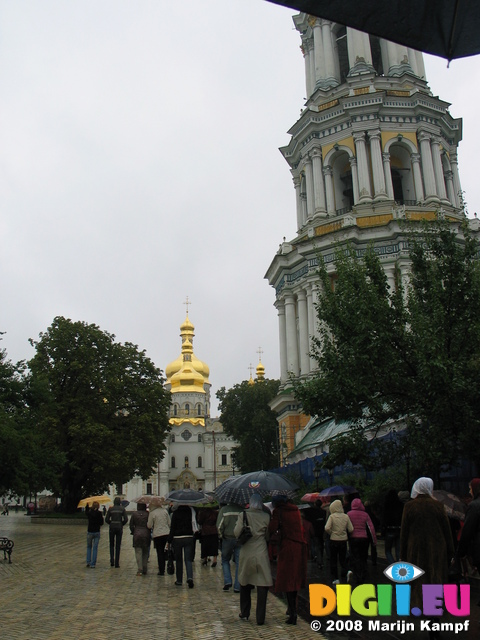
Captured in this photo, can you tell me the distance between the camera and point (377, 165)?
32.8 m

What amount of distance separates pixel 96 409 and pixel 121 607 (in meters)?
29.4

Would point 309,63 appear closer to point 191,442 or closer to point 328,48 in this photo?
point 328,48

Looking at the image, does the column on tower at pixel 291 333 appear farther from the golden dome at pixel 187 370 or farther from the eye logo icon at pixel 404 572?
the golden dome at pixel 187 370

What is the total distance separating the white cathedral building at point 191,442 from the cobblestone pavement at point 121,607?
77.1 metres

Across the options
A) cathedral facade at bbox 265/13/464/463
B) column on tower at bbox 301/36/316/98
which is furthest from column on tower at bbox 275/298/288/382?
column on tower at bbox 301/36/316/98

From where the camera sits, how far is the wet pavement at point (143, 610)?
7398 mm

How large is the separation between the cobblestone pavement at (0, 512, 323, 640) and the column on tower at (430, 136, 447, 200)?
81.2ft

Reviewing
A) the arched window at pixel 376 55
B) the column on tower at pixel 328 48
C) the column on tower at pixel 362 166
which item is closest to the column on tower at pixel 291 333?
the column on tower at pixel 362 166

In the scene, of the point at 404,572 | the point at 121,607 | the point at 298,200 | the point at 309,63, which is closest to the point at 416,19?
the point at 404,572

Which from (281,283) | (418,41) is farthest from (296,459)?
(418,41)

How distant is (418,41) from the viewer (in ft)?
10.5

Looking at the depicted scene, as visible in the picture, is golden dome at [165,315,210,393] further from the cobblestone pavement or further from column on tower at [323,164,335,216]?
the cobblestone pavement

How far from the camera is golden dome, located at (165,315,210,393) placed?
325 ft

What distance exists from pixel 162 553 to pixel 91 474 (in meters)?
26.6
